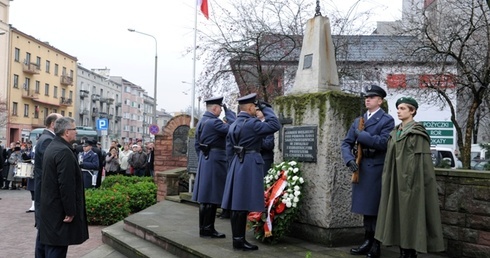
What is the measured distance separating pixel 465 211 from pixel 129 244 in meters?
4.51

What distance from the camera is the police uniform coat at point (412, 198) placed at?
4969mm

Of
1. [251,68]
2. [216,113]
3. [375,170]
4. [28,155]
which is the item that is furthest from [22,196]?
[375,170]

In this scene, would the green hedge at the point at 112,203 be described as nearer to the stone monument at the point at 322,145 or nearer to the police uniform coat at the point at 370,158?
the stone monument at the point at 322,145

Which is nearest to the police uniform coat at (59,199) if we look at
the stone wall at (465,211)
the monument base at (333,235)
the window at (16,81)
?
the monument base at (333,235)

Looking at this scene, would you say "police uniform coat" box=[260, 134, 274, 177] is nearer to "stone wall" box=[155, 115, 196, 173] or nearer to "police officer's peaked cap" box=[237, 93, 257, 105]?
"police officer's peaked cap" box=[237, 93, 257, 105]

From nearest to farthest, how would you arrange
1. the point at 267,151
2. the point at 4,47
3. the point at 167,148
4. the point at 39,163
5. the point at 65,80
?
1. the point at 39,163
2. the point at 267,151
3. the point at 167,148
4. the point at 4,47
5. the point at 65,80

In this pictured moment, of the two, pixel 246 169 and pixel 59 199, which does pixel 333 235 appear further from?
pixel 59 199

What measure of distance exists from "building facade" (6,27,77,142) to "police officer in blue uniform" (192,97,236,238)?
49876 mm

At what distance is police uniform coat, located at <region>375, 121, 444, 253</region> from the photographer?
16.3 feet

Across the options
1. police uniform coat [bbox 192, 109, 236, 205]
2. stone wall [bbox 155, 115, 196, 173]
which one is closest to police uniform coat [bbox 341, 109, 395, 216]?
police uniform coat [bbox 192, 109, 236, 205]

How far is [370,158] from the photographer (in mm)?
5711

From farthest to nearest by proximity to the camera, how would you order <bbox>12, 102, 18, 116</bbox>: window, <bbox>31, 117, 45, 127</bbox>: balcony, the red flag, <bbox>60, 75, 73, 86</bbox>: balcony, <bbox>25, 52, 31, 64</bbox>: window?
<bbox>60, 75, 73, 86</bbox>: balcony < <bbox>31, 117, 45, 127</bbox>: balcony < <bbox>25, 52, 31, 64</bbox>: window < <bbox>12, 102, 18, 116</bbox>: window < the red flag

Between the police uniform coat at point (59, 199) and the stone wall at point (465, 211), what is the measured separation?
416cm

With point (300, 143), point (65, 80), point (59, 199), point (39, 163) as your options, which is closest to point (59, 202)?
point (59, 199)
